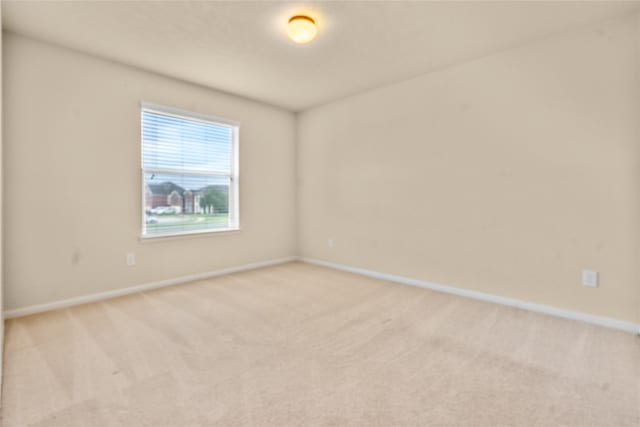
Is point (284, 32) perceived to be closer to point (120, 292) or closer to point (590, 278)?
point (120, 292)

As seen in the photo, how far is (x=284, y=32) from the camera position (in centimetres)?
265

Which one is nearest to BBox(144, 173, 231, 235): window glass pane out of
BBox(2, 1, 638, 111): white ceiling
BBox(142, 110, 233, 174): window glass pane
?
BBox(142, 110, 233, 174): window glass pane

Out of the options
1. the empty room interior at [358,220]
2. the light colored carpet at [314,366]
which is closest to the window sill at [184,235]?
the empty room interior at [358,220]

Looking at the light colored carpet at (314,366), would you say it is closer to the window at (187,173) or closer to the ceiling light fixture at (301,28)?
the window at (187,173)

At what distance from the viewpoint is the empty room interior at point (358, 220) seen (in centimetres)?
171

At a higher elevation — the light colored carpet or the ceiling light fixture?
the ceiling light fixture

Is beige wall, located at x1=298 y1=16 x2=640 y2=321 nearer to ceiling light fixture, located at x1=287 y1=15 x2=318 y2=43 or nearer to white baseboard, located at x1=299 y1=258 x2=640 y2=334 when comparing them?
white baseboard, located at x1=299 y1=258 x2=640 y2=334

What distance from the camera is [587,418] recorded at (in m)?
1.46

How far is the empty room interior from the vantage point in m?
1.71

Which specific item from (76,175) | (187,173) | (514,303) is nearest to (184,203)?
(187,173)

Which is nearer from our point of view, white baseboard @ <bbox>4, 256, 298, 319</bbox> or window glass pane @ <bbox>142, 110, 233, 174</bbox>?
white baseboard @ <bbox>4, 256, 298, 319</bbox>

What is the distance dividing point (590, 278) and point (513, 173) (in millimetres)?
1070

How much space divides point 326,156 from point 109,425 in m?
3.86

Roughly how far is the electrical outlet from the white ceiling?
2.05 metres
